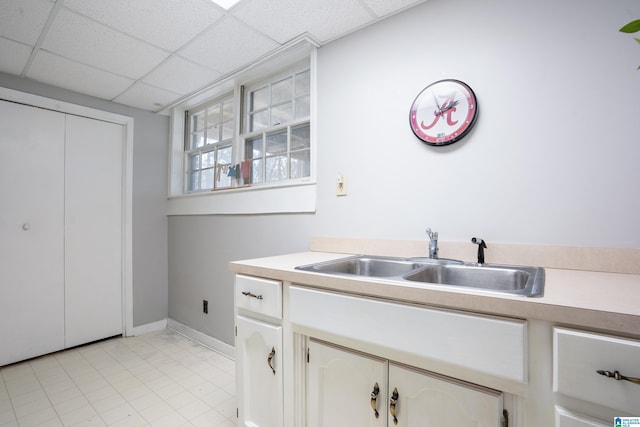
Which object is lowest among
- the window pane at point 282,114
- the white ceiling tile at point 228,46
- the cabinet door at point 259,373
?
the cabinet door at point 259,373

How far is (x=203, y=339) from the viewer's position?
271 cm

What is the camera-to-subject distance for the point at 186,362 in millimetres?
2371

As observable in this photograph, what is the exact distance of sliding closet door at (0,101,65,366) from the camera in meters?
2.33

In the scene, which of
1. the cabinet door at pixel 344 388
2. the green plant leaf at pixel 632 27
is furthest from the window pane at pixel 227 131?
the green plant leaf at pixel 632 27

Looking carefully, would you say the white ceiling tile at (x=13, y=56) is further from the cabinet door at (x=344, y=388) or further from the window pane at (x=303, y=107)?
the cabinet door at (x=344, y=388)

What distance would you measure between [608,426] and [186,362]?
2.57 meters

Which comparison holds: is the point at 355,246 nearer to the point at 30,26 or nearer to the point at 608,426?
the point at 608,426

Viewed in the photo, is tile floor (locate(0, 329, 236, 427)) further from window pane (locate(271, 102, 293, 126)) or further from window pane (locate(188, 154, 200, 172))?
window pane (locate(271, 102, 293, 126))

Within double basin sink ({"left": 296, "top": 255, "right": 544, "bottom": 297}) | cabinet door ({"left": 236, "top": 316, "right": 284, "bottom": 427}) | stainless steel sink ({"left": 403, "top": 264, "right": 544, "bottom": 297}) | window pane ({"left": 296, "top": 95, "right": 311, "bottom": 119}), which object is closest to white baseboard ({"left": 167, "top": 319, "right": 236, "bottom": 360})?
cabinet door ({"left": 236, "top": 316, "right": 284, "bottom": 427})

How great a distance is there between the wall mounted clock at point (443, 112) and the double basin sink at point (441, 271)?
24.2 inches

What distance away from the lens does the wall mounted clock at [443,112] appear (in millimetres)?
1380

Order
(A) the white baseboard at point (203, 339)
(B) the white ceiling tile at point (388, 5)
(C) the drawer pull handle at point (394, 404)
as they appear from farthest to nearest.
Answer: (A) the white baseboard at point (203, 339)
(B) the white ceiling tile at point (388, 5)
(C) the drawer pull handle at point (394, 404)

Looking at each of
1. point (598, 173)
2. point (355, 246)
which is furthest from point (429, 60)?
point (355, 246)

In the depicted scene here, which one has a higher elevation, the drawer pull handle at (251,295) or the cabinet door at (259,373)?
the drawer pull handle at (251,295)
